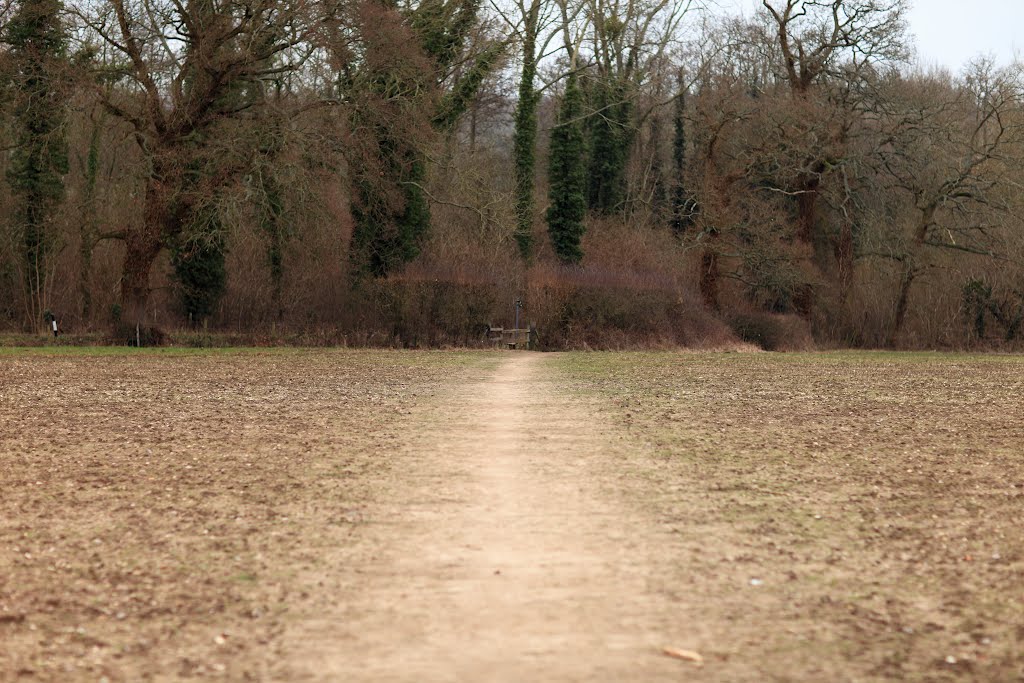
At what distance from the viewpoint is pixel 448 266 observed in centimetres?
3725

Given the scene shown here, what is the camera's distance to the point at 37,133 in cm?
3384

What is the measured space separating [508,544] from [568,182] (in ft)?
130

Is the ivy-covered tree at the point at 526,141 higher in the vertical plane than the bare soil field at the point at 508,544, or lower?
higher

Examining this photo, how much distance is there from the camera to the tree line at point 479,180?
31203 millimetres

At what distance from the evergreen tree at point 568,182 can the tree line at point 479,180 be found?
112 millimetres

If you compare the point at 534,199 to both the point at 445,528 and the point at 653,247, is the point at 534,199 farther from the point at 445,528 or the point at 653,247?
the point at 445,528

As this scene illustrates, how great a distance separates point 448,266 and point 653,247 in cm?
1366

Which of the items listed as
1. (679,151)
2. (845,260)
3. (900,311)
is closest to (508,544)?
(900,311)

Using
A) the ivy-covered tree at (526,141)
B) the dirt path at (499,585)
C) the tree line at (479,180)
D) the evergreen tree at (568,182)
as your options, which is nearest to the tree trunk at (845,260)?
the tree line at (479,180)

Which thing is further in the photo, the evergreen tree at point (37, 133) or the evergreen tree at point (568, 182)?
the evergreen tree at point (568, 182)

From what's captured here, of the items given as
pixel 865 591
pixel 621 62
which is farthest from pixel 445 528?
pixel 621 62

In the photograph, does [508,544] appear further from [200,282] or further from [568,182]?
[568,182]

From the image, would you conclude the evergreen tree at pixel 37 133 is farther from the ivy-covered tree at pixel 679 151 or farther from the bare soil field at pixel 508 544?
the ivy-covered tree at pixel 679 151

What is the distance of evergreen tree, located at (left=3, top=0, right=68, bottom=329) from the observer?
30.8 meters
